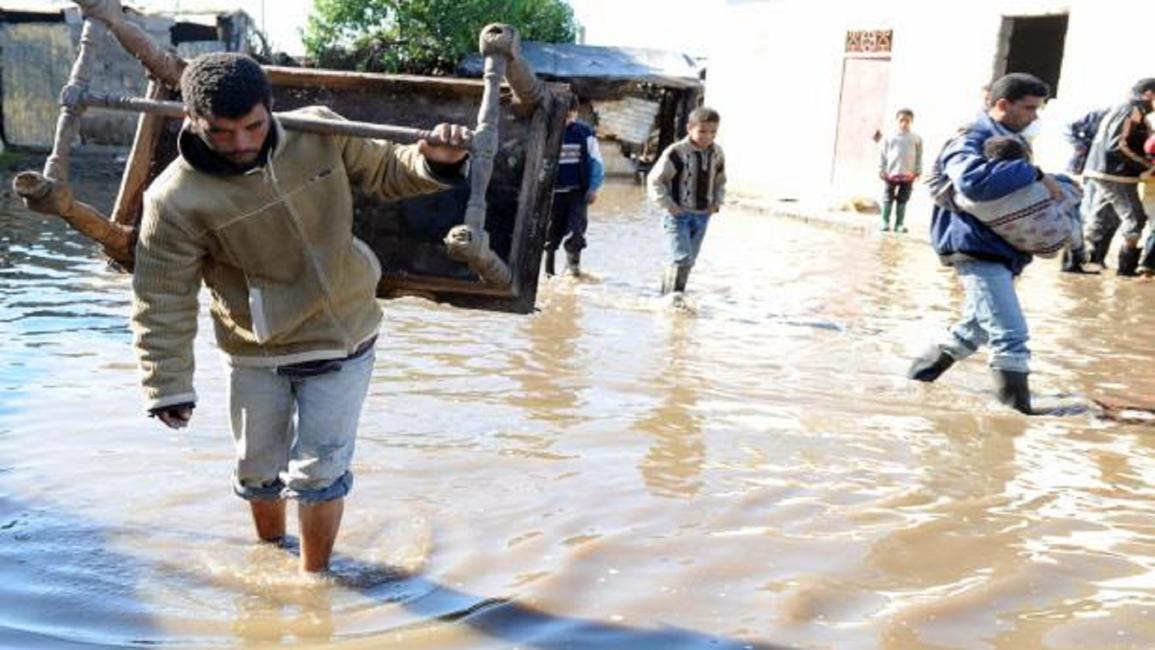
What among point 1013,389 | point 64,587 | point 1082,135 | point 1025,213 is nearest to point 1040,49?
point 1082,135

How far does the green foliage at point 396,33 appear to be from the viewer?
26547 mm

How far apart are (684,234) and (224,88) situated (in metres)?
5.79

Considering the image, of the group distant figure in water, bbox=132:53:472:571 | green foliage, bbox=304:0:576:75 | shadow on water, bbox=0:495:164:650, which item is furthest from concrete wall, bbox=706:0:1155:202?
shadow on water, bbox=0:495:164:650

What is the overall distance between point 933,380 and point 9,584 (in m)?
4.40

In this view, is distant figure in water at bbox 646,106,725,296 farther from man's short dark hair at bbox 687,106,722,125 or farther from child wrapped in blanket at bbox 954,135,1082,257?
child wrapped in blanket at bbox 954,135,1082,257

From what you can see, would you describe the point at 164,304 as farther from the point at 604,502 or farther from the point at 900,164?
the point at 900,164

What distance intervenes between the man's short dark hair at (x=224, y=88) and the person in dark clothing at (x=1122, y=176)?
915 centimetres

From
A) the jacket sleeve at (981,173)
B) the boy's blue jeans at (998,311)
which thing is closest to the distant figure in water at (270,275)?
the jacket sleeve at (981,173)

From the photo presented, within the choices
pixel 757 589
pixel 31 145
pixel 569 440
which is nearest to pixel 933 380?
pixel 569 440

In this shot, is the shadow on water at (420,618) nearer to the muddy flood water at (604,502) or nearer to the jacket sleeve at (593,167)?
the muddy flood water at (604,502)

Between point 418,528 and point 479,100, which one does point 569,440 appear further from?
point 479,100

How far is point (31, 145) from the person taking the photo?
1769 centimetres

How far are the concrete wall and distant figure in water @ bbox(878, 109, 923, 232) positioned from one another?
1.32 m

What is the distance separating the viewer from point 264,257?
3.05m
